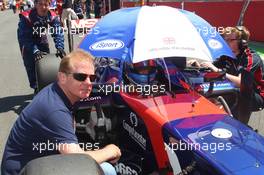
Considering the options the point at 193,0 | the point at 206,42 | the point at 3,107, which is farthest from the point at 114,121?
the point at 193,0

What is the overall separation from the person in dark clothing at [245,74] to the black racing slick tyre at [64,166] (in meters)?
2.68

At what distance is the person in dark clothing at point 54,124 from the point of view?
8.70ft

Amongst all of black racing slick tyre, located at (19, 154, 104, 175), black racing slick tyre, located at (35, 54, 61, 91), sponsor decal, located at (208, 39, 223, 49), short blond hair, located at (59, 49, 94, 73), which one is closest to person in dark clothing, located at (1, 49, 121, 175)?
short blond hair, located at (59, 49, 94, 73)

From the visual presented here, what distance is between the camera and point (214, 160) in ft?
9.11

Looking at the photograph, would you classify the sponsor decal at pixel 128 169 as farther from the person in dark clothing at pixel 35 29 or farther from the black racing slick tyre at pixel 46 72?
the person in dark clothing at pixel 35 29

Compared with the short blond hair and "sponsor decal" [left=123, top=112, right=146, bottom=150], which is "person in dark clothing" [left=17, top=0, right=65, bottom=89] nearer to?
"sponsor decal" [left=123, top=112, right=146, bottom=150]

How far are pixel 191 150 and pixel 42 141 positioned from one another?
0.99m

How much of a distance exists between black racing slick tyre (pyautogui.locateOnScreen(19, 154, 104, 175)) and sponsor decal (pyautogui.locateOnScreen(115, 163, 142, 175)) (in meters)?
1.45

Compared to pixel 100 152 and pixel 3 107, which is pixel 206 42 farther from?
pixel 3 107

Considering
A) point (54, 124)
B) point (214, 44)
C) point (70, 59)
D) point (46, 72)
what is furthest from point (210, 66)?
point (54, 124)

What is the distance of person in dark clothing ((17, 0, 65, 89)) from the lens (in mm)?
6688

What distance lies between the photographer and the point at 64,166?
7.20 ft

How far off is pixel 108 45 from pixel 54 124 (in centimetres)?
135

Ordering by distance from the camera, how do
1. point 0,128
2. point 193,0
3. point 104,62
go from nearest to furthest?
point 104,62 → point 0,128 → point 193,0
